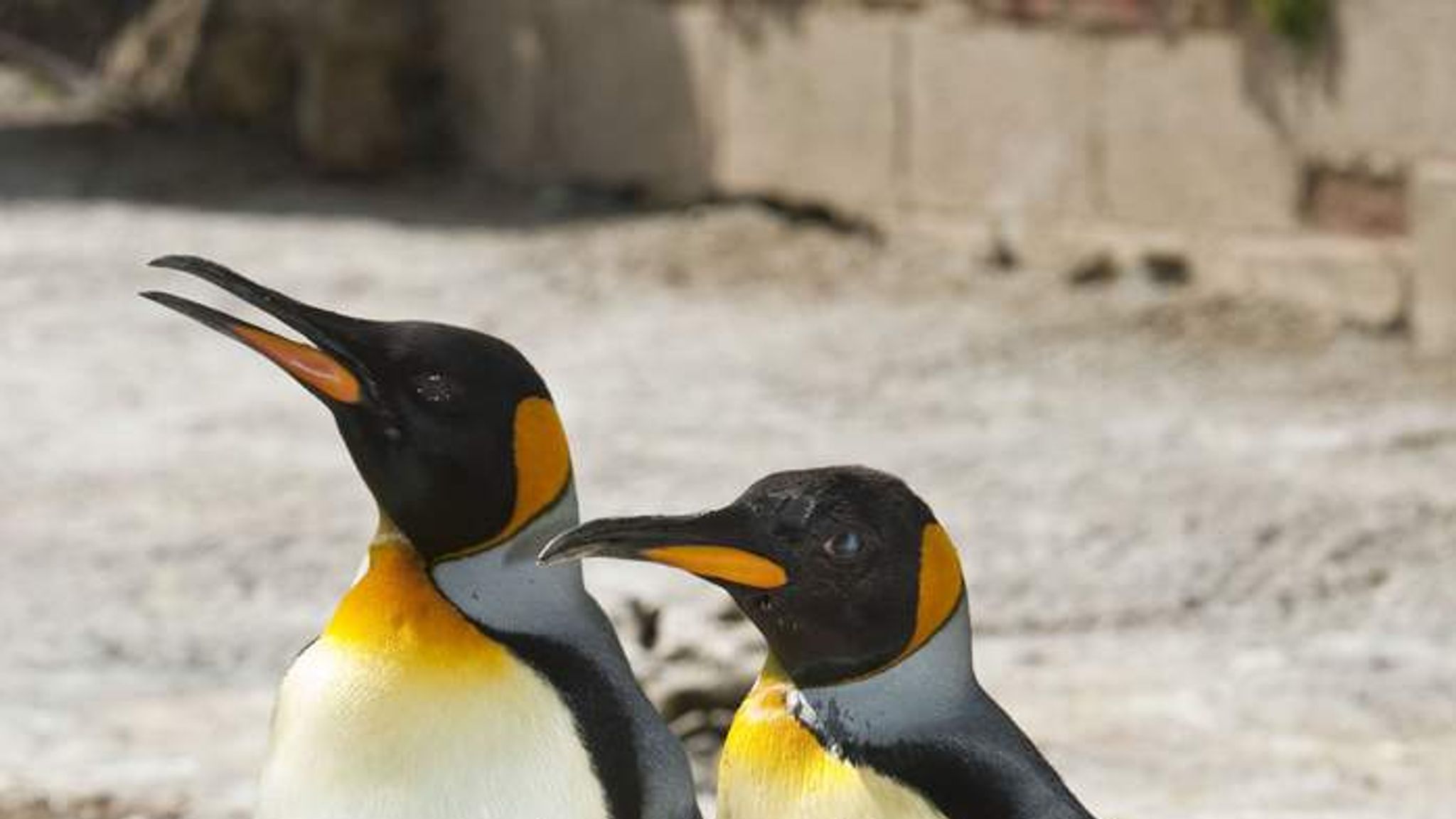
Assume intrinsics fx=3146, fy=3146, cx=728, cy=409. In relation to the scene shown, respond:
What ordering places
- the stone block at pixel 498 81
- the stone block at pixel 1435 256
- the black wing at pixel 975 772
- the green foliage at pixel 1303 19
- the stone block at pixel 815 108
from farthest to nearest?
the stone block at pixel 498 81 → the stone block at pixel 815 108 → the green foliage at pixel 1303 19 → the stone block at pixel 1435 256 → the black wing at pixel 975 772

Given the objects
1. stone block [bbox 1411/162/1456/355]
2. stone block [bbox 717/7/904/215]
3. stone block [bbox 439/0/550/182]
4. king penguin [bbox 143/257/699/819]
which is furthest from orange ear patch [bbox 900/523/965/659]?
stone block [bbox 439/0/550/182]

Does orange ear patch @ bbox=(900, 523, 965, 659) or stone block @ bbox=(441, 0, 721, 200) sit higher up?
orange ear patch @ bbox=(900, 523, 965, 659)

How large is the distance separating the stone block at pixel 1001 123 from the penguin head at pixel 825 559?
257 inches

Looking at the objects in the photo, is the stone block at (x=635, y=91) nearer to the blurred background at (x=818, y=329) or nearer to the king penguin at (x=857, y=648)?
the blurred background at (x=818, y=329)

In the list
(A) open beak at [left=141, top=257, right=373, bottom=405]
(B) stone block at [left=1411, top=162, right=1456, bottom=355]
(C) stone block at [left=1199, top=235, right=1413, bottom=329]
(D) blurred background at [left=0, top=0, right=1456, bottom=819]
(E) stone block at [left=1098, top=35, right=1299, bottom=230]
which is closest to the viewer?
(A) open beak at [left=141, top=257, right=373, bottom=405]

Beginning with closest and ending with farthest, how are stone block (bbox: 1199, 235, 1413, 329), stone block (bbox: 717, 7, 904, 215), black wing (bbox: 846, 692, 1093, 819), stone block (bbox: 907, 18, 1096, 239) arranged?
black wing (bbox: 846, 692, 1093, 819), stone block (bbox: 1199, 235, 1413, 329), stone block (bbox: 907, 18, 1096, 239), stone block (bbox: 717, 7, 904, 215)

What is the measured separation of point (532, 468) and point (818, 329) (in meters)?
5.78

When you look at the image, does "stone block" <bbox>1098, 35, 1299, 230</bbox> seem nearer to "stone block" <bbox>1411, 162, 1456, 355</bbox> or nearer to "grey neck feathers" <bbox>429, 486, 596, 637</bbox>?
"stone block" <bbox>1411, 162, 1456, 355</bbox>

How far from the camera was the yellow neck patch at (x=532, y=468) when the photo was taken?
285 cm

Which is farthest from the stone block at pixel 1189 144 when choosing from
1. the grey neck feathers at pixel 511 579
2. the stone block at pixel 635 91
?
the grey neck feathers at pixel 511 579

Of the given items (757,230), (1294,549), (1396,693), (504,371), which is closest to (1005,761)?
(504,371)

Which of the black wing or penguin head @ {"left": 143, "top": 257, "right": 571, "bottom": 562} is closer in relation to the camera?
the black wing

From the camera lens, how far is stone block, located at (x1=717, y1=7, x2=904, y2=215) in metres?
9.84

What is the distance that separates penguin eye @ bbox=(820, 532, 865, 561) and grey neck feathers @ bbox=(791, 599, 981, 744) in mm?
100
